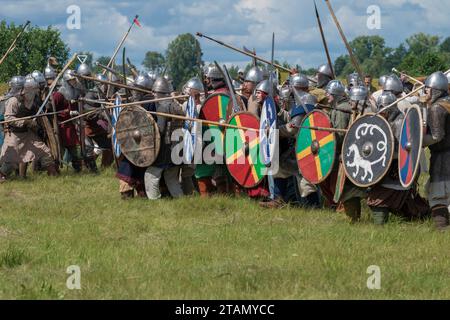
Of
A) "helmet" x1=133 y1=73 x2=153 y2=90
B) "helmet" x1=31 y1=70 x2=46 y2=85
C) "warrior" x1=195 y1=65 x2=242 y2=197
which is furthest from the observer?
"helmet" x1=31 y1=70 x2=46 y2=85

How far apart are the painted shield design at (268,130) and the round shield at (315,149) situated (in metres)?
0.30

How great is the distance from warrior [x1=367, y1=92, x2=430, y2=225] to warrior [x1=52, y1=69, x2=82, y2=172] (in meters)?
5.86

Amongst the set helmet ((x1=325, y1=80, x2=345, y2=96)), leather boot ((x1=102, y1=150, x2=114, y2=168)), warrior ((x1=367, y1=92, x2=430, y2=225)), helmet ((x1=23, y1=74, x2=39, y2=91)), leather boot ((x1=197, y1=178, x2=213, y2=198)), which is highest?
helmet ((x1=325, y1=80, x2=345, y2=96))

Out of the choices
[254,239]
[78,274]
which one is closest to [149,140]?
[254,239]

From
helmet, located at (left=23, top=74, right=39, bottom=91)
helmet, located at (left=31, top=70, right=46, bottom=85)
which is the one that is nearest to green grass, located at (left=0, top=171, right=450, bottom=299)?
helmet, located at (left=23, top=74, right=39, bottom=91)

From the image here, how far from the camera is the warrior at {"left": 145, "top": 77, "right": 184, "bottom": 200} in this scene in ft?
33.1

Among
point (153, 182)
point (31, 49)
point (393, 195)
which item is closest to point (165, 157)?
point (153, 182)

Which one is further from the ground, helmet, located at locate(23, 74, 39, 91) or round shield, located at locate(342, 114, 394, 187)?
helmet, located at locate(23, 74, 39, 91)

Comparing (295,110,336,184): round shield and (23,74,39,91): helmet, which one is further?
(23,74,39,91): helmet

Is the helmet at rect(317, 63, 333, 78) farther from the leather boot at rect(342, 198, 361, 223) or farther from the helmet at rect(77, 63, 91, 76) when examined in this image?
the helmet at rect(77, 63, 91, 76)

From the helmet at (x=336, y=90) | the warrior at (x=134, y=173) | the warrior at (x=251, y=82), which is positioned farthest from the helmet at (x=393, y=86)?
the warrior at (x=134, y=173)

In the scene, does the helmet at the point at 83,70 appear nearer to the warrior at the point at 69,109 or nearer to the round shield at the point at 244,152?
the warrior at the point at 69,109

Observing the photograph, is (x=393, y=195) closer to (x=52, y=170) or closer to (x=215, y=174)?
(x=215, y=174)

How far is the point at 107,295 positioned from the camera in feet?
19.2
